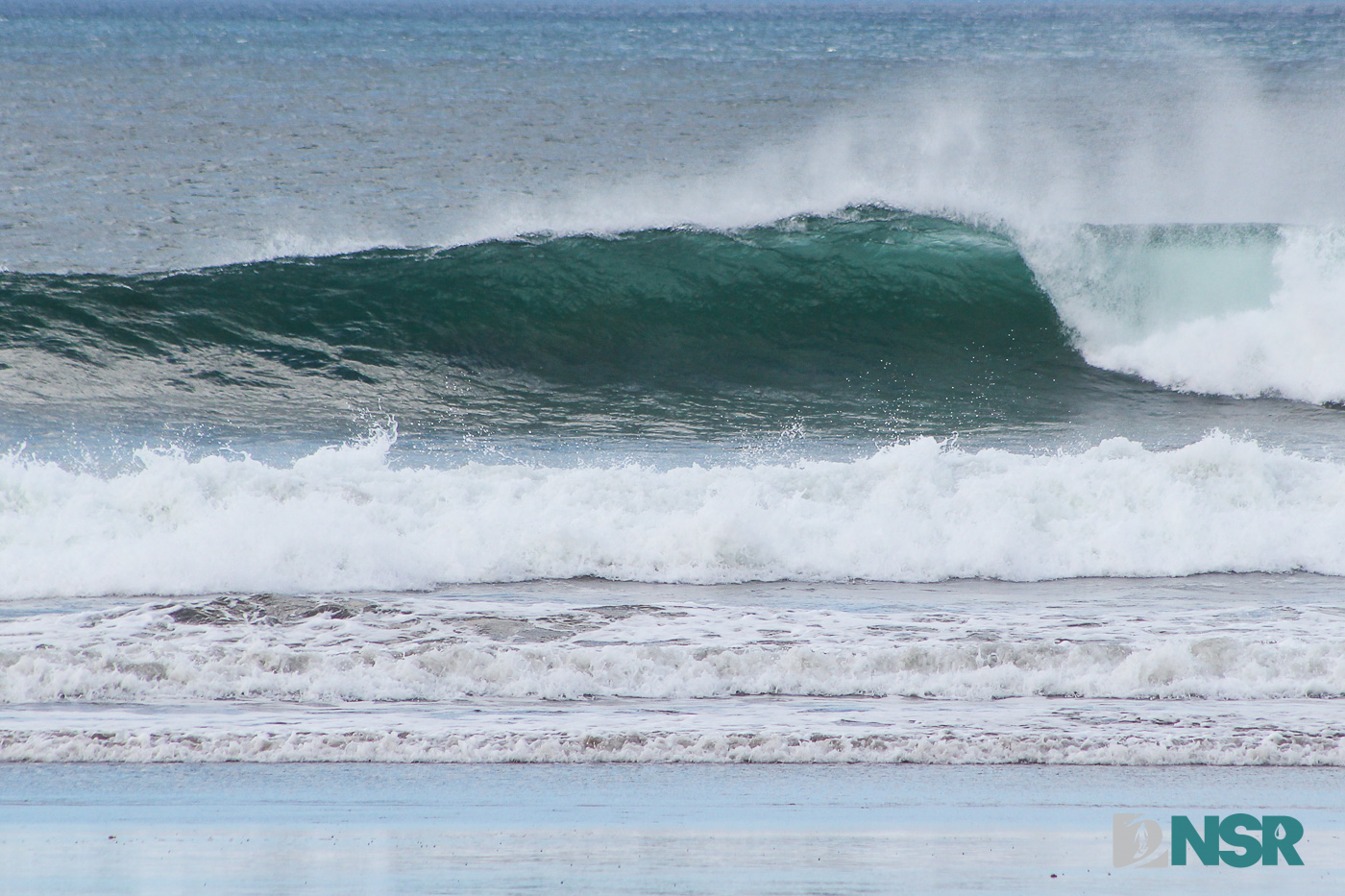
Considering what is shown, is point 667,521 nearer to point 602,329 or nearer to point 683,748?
point 683,748

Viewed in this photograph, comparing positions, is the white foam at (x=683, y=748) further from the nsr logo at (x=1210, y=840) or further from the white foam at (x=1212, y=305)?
the white foam at (x=1212, y=305)

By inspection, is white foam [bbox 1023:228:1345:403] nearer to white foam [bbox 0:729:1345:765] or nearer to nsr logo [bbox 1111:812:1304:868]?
white foam [bbox 0:729:1345:765]

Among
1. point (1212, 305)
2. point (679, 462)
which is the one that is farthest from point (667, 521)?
point (1212, 305)

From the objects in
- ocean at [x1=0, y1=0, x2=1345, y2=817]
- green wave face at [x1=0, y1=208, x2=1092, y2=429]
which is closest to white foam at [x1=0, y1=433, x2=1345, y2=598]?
ocean at [x1=0, y1=0, x2=1345, y2=817]

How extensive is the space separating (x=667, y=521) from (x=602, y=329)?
5277 millimetres

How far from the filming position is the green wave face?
10.0m

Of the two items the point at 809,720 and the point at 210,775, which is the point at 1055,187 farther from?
the point at 210,775

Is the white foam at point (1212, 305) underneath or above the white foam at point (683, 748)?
above

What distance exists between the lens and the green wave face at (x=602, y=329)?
10.0 metres

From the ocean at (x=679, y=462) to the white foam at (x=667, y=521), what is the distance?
27 millimetres

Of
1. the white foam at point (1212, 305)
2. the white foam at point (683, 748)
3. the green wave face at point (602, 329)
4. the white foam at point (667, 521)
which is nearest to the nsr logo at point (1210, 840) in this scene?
the white foam at point (683, 748)

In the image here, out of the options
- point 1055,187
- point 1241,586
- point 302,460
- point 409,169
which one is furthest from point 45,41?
point 1241,586

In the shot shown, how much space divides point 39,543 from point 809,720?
4.36 meters

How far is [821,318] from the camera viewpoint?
11.7m
